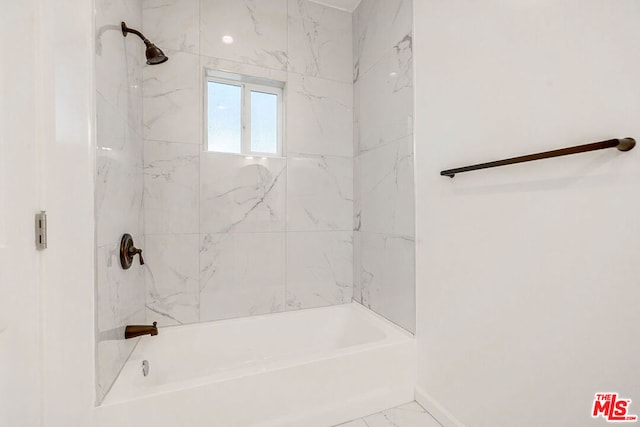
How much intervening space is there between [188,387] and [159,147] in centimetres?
133

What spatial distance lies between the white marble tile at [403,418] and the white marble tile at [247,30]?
224 centimetres

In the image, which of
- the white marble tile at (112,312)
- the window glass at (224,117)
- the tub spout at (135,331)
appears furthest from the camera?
the window glass at (224,117)

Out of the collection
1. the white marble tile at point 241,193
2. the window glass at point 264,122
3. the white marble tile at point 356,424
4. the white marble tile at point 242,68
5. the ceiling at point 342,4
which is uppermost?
the ceiling at point 342,4

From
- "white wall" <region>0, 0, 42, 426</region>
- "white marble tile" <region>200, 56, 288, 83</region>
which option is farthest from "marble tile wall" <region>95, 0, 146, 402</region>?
"white marble tile" <region>200, 56, 288, 83</region>

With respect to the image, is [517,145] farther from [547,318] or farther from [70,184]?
[70,184]

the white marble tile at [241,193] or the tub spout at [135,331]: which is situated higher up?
the white marble tile at [241,193]

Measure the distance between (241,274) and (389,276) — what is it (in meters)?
0.99

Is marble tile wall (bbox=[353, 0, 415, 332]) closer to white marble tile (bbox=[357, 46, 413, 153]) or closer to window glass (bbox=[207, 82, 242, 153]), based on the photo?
white marble tile (bbox=[357, 46, 413, 153])

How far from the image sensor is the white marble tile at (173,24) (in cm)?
173

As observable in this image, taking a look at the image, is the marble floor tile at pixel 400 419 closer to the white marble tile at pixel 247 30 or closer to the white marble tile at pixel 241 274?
the white marble tile at pixel 241 274

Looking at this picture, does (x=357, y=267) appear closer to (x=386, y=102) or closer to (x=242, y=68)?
(x=386, y=102)

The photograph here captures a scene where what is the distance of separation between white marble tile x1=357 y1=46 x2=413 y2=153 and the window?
2.00 feet

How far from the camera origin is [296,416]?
1.34 metres

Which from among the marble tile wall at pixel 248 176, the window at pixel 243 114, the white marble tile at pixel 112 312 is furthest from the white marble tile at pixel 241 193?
the white marble tile at pixel 112 312
